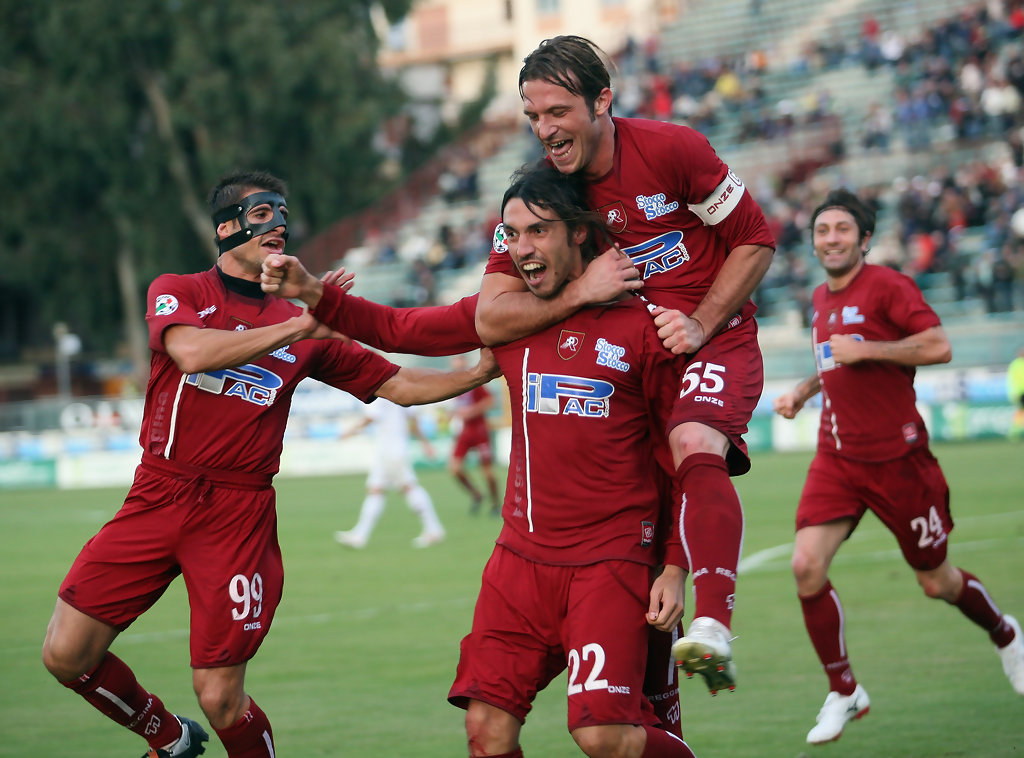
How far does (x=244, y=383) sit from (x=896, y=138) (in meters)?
31.3

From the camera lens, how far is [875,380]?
8.04 metres

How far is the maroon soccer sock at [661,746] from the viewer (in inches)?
194

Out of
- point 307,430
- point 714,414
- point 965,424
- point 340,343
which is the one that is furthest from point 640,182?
point 307,430

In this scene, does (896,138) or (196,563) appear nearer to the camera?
(196,563)

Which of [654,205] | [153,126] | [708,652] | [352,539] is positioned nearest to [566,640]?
[708,652]

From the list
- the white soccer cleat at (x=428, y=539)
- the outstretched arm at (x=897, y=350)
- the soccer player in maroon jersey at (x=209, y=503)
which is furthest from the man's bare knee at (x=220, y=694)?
the white soccer cleat at (x=428, y=539)

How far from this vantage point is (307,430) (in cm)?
3125

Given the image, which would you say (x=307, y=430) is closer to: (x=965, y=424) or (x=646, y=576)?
(x=965, y=424)

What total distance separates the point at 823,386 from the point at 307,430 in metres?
24.0

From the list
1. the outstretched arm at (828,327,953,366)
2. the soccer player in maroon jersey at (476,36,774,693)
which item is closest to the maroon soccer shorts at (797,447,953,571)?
the outstretched arm at (828,327,953,366)

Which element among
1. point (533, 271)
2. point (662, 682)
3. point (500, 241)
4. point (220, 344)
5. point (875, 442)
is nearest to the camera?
point (533, 271)

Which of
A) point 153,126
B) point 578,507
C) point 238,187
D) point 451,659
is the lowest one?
point 451,659

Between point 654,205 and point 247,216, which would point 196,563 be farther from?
point 654,205

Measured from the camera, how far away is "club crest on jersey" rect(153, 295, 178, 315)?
20.6ft
